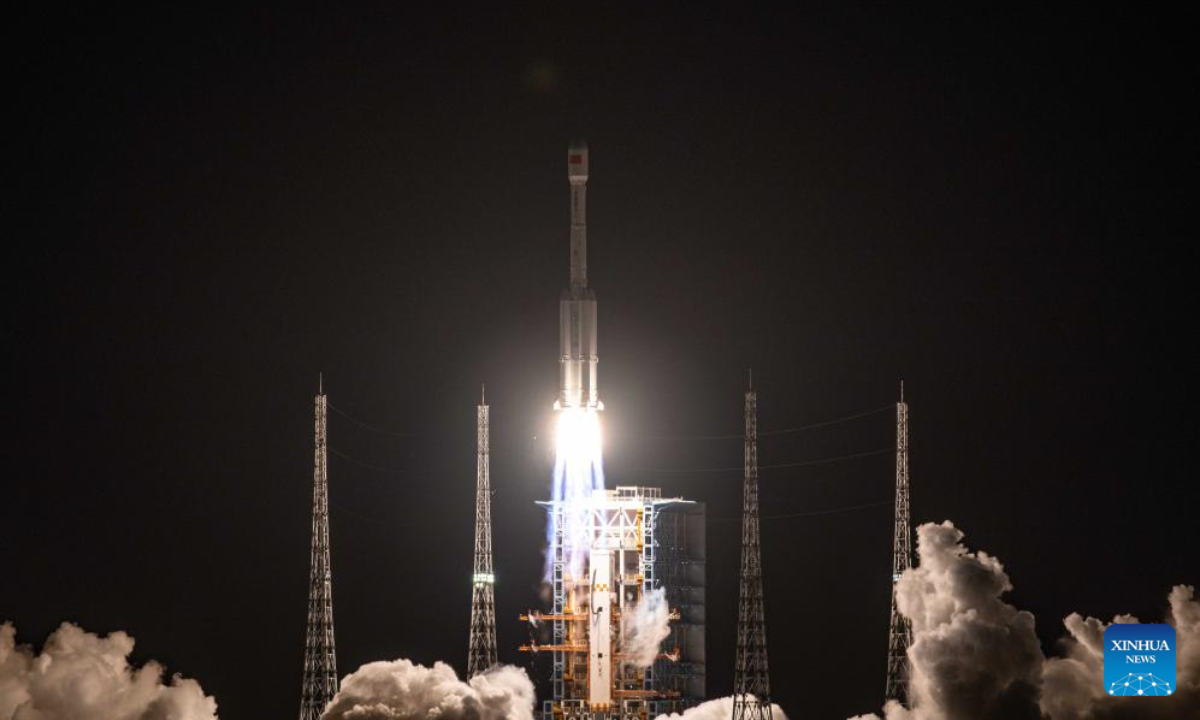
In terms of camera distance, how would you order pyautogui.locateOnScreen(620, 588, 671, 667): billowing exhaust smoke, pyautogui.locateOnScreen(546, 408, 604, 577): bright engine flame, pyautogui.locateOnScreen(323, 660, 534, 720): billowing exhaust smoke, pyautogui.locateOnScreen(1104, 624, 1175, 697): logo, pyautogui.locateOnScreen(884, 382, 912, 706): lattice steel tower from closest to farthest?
pyautogui.locateOnScreen(1104, 624, 1175, 697): logo < pyautogui.locateOnScreen(323, 660, 534, 720): billowing exhaust smoke < pyautogui.locateOnScreen(884, 382, 912, 706): lattice steel tower < pyautogui.locateOnScreen(546, 408, 604, 577): bright engine flame < pyautogui.locateOnScreen(620, 588, 671, 667): billowing exhaust smoke

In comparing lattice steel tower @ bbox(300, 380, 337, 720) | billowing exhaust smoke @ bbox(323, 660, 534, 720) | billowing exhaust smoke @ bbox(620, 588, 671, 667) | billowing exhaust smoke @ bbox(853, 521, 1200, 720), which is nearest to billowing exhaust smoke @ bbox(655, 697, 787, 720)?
billowing exhaust smoke @ bbox(620, 588, 671, 667)

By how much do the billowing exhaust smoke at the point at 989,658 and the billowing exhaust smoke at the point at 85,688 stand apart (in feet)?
44.4

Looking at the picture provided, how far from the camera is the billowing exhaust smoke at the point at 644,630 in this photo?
63406 mm

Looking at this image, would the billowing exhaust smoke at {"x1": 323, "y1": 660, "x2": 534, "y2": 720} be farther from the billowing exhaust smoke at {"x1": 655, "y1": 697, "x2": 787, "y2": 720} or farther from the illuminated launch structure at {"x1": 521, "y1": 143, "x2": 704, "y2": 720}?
the billowing exhaust smoke at {"x1": 655, "y1": 697, "x2": 787, "y2": 720}

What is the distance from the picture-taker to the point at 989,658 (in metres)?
57.6

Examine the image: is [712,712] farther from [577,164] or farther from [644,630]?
[577,164]

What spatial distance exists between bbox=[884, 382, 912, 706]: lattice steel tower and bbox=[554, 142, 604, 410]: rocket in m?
6.64

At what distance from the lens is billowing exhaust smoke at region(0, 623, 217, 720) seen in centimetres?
5928

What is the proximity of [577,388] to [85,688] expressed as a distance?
11612 millimetres

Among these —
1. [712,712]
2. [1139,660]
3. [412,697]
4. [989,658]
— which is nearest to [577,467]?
[712,712]

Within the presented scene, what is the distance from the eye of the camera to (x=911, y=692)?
195 feet

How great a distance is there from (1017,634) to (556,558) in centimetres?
1031

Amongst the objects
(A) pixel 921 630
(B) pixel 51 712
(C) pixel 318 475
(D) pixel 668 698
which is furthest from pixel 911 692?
(B) pixel 51 712

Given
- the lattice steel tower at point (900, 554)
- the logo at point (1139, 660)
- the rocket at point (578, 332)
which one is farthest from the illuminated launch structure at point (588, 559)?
the logo at point (1139, 660)
